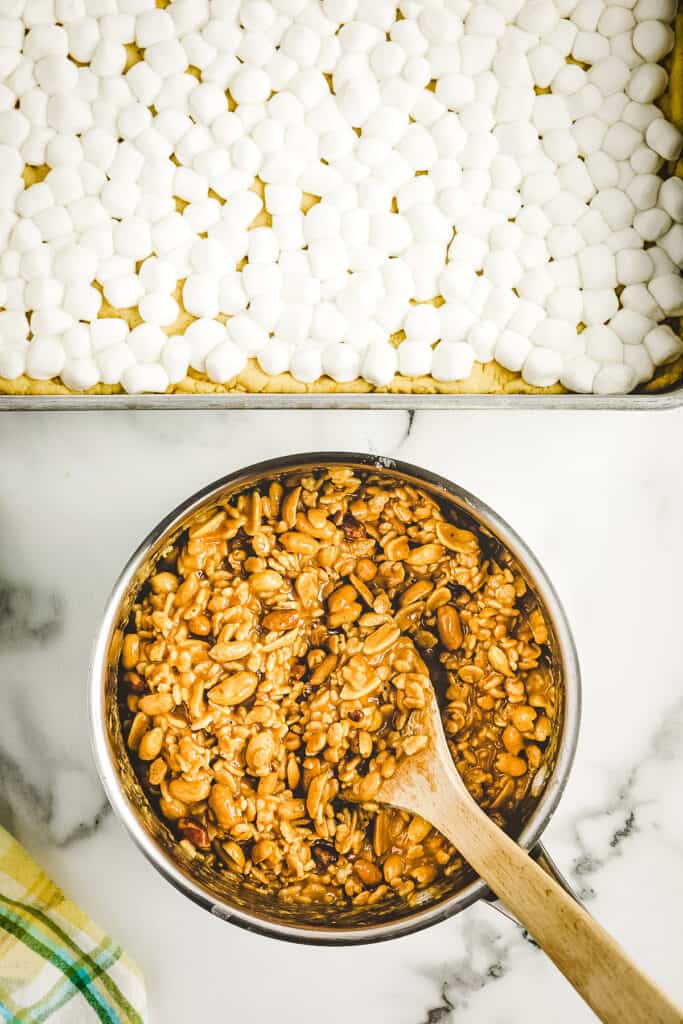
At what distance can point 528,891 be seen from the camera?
25.1 inches

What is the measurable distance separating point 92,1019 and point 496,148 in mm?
982

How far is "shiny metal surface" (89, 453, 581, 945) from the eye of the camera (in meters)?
0.69

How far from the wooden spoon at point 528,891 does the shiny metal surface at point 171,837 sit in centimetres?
4

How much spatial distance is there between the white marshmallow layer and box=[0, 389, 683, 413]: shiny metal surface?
0.17 ft

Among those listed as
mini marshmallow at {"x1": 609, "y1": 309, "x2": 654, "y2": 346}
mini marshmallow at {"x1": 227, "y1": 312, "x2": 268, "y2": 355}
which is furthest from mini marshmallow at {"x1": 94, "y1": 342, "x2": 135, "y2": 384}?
mini marshmallow at {"x1": 609, "y1": 309, "x2": 654, "y2": 346}

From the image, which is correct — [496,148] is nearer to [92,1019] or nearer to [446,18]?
[446,18]

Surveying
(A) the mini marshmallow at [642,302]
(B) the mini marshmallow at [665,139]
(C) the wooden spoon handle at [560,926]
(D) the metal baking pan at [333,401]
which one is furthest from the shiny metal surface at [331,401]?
(C) the wooden spoon handle at [560,926]

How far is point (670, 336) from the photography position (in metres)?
0.87

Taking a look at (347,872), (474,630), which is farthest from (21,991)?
(474,630)

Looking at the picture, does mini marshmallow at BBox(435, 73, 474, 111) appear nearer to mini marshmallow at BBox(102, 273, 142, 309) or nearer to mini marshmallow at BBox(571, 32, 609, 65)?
mini marshmallow at BBox(571, 32, 609, 65)

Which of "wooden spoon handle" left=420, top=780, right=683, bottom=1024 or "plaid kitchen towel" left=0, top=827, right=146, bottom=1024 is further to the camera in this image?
"plaid kitchen towel" left=0, top=827, right=146, bottom=1024

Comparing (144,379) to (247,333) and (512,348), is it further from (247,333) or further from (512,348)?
(512,348)

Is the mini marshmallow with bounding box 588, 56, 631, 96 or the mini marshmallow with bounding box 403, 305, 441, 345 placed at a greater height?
the mini marshmallow with bounding box 588, 56, 631, 96

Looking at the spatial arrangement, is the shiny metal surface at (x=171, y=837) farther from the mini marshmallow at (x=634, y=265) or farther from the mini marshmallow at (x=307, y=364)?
the mini marshmallow at (x=634, y=265)
